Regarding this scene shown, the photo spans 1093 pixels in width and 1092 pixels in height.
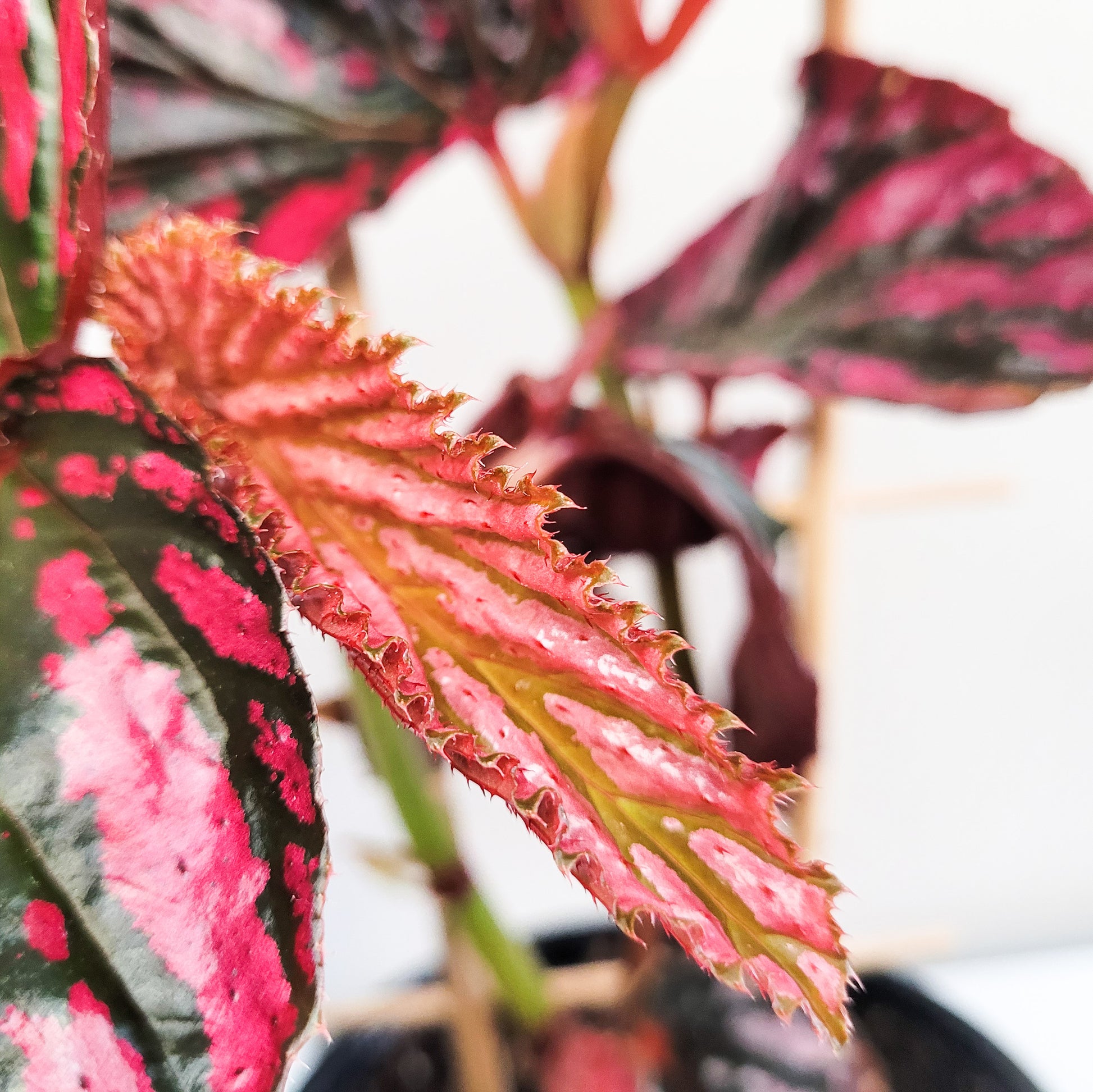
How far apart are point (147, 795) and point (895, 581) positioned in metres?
0.79

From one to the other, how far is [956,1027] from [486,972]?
0.30 meters

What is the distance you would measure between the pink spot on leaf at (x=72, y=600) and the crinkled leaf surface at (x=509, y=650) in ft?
0.09

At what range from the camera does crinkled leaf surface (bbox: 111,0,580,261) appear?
31cm

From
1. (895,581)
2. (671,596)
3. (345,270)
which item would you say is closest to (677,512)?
(671,596)

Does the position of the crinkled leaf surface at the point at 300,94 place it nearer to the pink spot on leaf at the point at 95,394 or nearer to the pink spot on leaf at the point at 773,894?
the pink spot on leaf at the point at 95,394

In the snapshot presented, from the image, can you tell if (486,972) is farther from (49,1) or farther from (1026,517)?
(1026,517)

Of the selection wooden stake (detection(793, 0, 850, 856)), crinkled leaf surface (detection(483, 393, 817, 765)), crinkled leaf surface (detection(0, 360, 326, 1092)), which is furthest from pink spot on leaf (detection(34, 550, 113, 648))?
wooden stake (detection(793, 0, 850, 856))

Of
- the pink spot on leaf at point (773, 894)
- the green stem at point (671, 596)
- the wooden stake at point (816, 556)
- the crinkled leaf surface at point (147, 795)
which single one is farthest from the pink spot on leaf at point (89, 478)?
the wooden stake at point (816, 556)

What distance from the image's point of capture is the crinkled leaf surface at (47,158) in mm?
151

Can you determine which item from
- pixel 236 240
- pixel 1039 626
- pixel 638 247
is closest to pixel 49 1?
pixel 236 240

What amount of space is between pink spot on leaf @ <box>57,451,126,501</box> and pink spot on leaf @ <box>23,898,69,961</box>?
7 cm

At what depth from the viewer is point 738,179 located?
70 cm

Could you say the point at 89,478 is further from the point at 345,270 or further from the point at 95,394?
the point at 345,270

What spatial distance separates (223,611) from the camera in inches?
5.5
